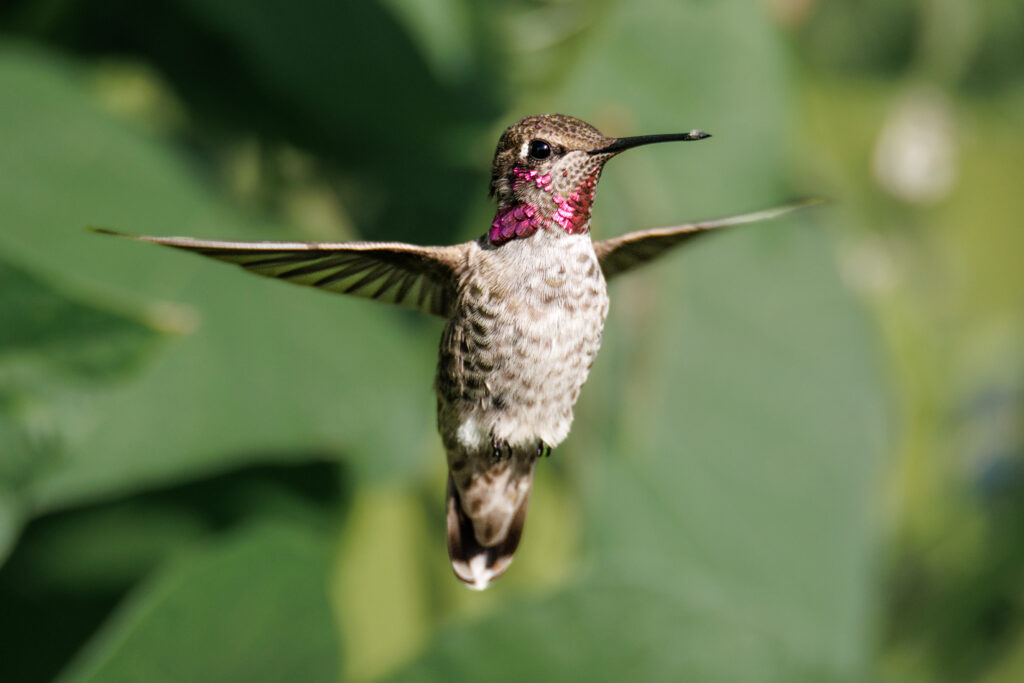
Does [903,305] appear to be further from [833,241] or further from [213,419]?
[213,419]

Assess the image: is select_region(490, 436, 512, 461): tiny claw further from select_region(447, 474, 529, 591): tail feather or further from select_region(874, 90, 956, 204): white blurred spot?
select_region(874, 90, 956, 204): white blurred spot

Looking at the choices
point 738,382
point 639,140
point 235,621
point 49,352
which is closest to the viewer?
point 639,140

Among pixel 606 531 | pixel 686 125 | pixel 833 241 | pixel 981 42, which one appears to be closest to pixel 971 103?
pixel 981 42

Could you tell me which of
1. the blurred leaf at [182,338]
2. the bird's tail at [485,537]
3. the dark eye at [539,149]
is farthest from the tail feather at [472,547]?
the blurred leaf at [182,338]

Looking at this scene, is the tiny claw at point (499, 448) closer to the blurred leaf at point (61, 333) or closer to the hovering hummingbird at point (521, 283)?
the hovering hummingbird at point (521, 283)

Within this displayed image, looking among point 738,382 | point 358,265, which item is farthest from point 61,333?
point 738,382

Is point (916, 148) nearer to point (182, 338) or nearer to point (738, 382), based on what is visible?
point (738, 382)

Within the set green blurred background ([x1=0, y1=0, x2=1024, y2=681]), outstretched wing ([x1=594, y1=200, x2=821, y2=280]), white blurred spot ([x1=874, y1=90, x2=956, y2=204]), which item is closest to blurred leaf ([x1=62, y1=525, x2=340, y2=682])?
green blurred background ([x1=0, y1=0, x2=1024, y2=681])
